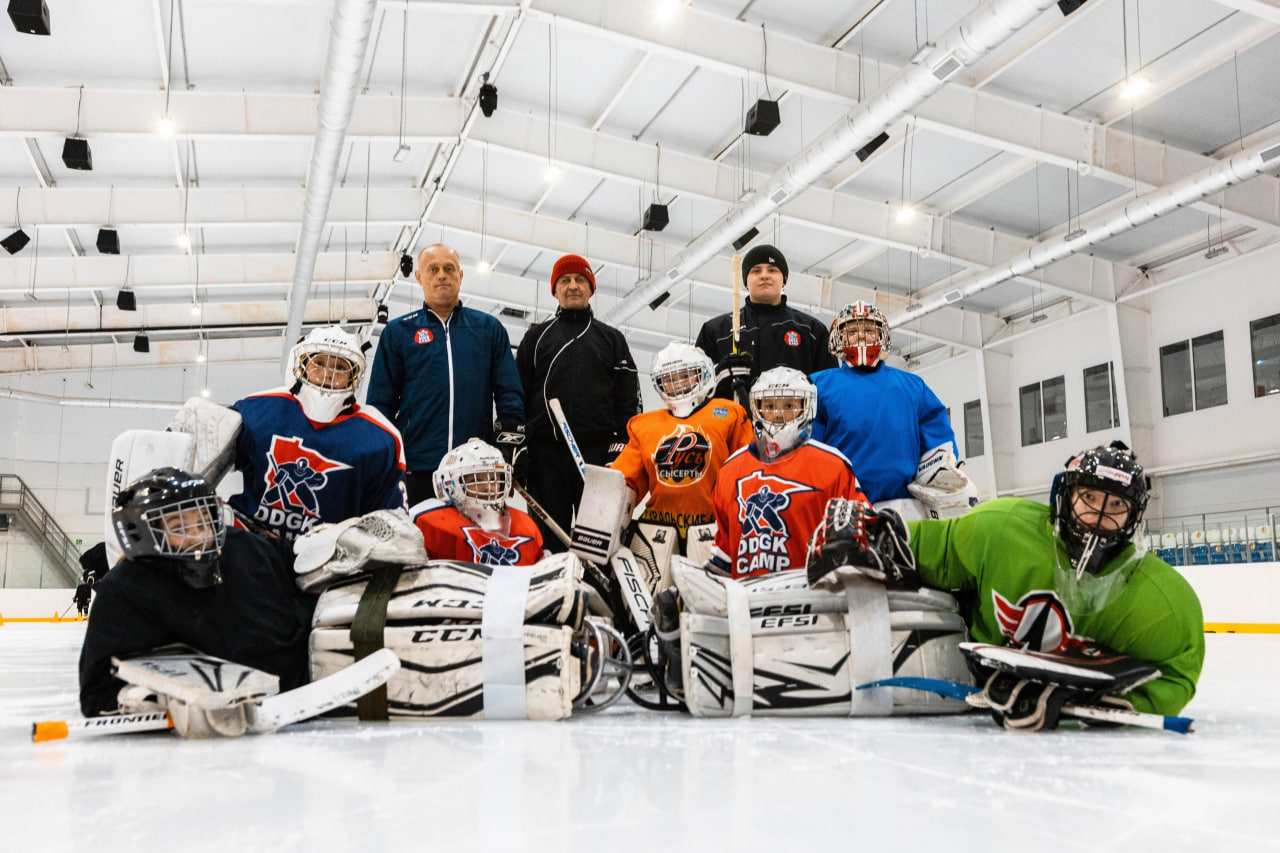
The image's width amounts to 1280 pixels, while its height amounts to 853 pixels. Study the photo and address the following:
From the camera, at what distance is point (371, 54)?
8.44 meters

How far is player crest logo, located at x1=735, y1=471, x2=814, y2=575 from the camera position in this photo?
289 centimetres

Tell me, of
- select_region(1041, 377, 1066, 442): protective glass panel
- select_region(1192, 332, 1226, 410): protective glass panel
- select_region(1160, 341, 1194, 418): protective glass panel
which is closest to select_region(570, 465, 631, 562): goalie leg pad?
select_region(1192, 332, 1226, 410): protective glass panel

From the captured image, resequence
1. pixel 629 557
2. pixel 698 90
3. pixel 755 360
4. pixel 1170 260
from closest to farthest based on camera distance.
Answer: pixel 629 557, pixel 755 360, pixel 698 90, pixel 1170 260

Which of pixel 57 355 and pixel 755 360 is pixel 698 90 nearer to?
pixel 755 360

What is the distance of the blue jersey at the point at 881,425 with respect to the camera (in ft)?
10.7

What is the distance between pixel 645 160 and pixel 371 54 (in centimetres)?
282

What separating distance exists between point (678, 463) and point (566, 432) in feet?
1.76

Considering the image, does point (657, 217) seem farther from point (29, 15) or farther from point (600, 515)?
point (600, 515)

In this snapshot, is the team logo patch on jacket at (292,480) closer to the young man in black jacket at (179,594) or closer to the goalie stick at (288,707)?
the young man in black jacket at (179,594)

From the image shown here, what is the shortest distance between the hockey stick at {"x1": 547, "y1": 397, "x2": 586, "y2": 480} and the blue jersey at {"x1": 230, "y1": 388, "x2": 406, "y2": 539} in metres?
0.88

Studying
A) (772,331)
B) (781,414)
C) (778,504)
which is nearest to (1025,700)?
(778,504)

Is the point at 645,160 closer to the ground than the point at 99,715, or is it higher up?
higher up

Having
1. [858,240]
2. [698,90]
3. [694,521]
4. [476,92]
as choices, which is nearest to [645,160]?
[698,90]

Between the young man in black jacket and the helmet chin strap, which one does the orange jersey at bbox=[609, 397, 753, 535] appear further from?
the young man in black jacket
